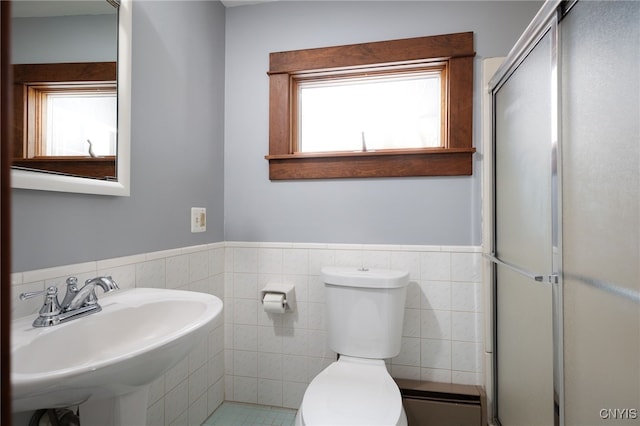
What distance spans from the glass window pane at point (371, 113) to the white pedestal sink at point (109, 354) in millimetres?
1194

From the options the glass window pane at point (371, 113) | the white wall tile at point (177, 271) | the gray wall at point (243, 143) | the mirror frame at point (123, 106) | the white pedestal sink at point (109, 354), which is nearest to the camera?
the white pedestal sink at point (109, 354)

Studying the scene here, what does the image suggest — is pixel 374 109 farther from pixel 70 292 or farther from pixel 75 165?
pixel 70 292

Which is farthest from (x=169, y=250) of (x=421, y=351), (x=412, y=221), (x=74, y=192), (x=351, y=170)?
(x=421, y=351)

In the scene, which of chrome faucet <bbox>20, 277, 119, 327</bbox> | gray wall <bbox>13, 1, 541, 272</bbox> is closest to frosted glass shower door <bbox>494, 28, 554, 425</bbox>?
gray wall <bbox>13, 1, 541, 272</bbox>

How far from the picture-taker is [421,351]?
5.41 ft

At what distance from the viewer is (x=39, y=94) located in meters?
0.90

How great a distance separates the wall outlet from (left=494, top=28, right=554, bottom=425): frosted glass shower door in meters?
1.46

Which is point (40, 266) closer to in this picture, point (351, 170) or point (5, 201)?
point (5, 201)

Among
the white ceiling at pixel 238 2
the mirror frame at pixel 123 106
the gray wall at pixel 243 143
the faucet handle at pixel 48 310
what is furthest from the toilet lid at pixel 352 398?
the white ceiling at pixel 238 2

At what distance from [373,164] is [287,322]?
102 centimetres

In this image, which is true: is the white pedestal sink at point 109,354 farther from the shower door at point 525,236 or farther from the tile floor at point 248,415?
the shower door at point 525,236

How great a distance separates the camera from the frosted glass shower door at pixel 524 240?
103cm

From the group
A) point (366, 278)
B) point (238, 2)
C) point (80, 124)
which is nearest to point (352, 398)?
point (366, 278)

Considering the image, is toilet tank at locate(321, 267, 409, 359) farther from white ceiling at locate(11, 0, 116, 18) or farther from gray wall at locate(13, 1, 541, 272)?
white ceiling at locate(11, 0, 116, 18)
